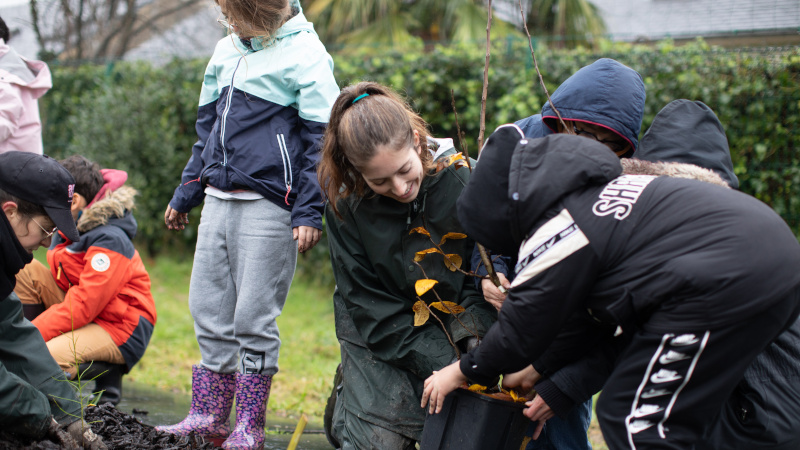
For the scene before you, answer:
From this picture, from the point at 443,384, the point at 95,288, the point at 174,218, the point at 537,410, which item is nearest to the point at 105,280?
the point at 95,288

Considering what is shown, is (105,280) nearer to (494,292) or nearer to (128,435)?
(128,435)

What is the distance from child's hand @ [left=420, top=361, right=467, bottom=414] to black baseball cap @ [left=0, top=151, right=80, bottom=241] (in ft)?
5.56

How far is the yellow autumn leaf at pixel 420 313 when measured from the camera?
2.67 m

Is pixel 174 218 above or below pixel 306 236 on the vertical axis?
below

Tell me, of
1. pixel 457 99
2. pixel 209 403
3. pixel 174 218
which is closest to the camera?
pixel 209 403

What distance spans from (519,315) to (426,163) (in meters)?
0.97

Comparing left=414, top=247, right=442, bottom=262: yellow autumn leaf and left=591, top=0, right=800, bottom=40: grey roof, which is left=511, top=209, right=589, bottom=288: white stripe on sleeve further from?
left=591, top=0, right=800, bottom=40: grey roof

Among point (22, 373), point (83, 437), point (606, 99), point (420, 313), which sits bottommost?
point (83, 437)

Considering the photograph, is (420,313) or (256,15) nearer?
(420,313)

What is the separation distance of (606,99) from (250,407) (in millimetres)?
1996

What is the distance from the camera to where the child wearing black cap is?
8.42 ft

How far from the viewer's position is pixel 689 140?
252cm

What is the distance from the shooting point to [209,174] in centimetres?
315

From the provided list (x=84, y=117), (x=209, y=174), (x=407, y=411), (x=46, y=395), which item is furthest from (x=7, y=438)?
(x=84, y=117)
